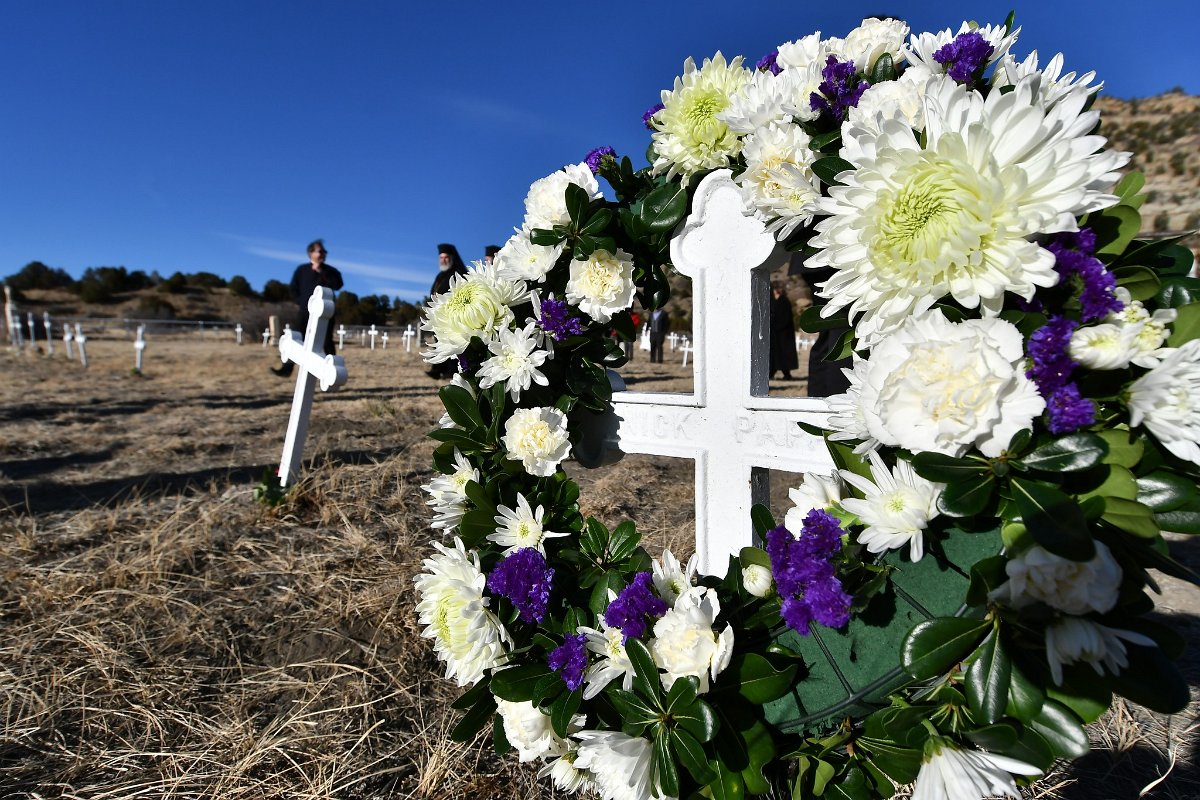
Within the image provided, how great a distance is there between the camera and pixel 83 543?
3242mm

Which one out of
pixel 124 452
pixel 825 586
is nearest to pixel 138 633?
pixel 825 586

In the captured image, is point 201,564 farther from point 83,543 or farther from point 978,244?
point 978,244

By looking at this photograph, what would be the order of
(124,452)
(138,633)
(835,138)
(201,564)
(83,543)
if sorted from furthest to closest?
(124,452) < (83,543) < (201,564) < (138,633) < (835,138)

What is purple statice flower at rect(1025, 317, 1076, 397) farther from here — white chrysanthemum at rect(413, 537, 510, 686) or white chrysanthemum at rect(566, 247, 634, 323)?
white chrysanthemum at rect(413, 537, 510, 686)

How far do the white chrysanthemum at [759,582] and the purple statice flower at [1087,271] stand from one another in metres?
0.72

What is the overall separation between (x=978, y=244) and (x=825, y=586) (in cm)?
61

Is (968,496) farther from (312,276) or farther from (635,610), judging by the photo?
(312,276)

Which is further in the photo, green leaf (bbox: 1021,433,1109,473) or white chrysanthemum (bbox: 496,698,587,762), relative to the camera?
white chrysanthemum (bbox: 496,698,587,762)

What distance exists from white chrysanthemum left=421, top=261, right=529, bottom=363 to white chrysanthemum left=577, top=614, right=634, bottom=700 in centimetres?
85

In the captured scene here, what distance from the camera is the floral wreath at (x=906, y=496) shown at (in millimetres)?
926

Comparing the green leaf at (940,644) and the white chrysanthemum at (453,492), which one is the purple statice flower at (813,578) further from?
the white chrysanthemum at (453,492)

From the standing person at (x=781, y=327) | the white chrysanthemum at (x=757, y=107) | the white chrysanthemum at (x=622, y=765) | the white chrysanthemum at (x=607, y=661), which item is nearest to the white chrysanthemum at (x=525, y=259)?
the white chrysanthemum at (x=757, y=107)

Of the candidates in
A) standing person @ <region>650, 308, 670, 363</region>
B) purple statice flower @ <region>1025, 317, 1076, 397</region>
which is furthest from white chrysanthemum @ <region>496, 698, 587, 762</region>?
standing person @ <region>650, 308, 670, 363</region>

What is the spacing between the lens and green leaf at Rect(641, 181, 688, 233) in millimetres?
1739
